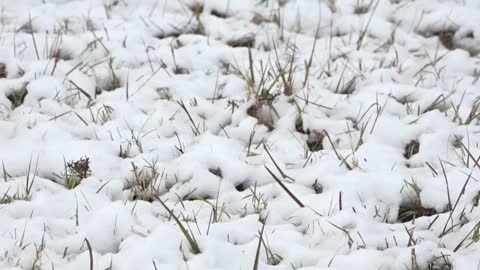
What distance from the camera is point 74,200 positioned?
2400mm

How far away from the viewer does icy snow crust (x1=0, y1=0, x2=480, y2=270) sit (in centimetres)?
220

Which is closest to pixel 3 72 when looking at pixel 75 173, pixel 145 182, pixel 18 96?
pixel 18 96

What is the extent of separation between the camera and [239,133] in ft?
9.57

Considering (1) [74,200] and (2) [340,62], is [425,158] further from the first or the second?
(1) [74,200]

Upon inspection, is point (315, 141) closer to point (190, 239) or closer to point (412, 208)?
point (412, 208)

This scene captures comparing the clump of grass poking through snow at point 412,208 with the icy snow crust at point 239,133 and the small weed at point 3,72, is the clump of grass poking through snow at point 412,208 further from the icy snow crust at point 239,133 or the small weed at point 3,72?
the small weed at point 3,72

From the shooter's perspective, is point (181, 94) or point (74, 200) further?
point (181, 94)

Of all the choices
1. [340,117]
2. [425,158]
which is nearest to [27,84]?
[340,117]

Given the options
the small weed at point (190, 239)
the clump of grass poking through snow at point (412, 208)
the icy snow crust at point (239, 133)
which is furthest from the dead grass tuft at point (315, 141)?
the small weed at point (190, 239)

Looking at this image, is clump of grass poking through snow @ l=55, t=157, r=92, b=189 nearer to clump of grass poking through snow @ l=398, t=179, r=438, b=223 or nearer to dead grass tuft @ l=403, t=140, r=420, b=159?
clump of grass poking through snow @ l=398, t=179, r=438, b=223

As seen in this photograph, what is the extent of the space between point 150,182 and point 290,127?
2.57ft

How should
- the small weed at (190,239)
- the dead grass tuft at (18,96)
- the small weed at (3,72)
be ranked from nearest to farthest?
the small weed at (190,239) < the dead grass tuft at (18,96) < the small weed at (3,72)

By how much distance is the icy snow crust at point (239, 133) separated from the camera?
220 centimetres

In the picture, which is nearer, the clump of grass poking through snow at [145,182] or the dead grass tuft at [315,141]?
the clump of grass poking through snow at [145,182]
